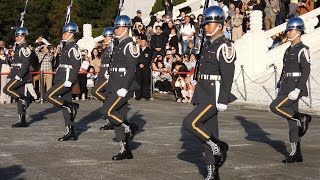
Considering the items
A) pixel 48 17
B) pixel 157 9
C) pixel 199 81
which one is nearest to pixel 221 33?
pixel 199 81

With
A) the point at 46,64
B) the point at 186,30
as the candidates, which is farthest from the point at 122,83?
the point at 186,30

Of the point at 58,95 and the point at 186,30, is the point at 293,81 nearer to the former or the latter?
the point at 58,95

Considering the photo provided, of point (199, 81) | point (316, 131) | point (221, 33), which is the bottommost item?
point (316, 131)

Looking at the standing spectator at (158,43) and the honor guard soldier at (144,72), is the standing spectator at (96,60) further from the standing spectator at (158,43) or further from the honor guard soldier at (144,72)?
the standing spectator at (158,43)

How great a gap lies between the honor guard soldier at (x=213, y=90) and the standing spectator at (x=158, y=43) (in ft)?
55.3

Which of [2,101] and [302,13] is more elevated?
[302,13]

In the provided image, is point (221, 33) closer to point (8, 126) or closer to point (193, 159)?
point (193, 159)

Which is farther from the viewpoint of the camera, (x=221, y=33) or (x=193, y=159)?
(x=193, y=159)

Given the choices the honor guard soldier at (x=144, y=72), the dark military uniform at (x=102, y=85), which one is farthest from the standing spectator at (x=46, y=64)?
the dark military uniform at (x=102, y=85)

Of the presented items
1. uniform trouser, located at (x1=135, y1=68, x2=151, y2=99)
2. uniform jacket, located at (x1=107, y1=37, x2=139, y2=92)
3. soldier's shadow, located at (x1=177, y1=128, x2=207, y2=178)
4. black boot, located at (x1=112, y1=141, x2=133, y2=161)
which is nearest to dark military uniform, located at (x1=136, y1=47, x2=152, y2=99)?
uniform trouser, located at (x1=135, y1=68, x2=151, y2=99)

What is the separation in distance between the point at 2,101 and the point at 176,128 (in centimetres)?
858

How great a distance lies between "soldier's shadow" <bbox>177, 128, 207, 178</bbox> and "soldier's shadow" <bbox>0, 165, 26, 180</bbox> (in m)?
2.42

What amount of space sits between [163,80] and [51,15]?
3055cm

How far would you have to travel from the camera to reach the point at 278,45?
24359 millimetres
